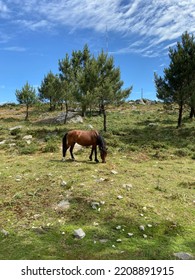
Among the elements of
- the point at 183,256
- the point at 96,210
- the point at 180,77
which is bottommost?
the point at 183,256

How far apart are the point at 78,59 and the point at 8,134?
83.1 ft

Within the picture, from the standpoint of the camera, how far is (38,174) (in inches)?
494

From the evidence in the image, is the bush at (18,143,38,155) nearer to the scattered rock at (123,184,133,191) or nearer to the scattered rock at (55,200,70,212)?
the scattered rock at (123,184,133,191)

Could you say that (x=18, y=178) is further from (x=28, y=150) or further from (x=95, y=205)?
(x=28, y=150)

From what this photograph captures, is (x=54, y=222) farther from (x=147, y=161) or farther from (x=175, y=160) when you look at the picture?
(x=175, y=160)

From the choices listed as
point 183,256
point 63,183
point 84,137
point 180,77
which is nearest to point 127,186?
point 63,183

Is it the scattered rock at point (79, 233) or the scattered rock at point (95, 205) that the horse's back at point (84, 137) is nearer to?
the scattered rock at point (95, 205)

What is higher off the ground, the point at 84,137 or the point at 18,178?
the point at 84,137

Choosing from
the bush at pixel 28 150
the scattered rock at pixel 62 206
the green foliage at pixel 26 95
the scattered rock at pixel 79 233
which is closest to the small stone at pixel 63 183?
the scattered rock at pixel 62 206

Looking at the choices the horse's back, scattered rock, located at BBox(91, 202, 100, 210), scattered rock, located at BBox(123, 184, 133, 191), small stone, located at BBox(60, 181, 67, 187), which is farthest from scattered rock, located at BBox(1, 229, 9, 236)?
the horse's back

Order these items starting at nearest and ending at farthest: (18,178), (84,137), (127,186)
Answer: (127,186)
(18,178)
(84,137)

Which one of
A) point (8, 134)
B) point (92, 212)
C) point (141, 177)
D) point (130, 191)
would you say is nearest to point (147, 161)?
point (141, 177)

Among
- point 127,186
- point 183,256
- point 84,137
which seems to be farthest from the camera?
point 84,137
